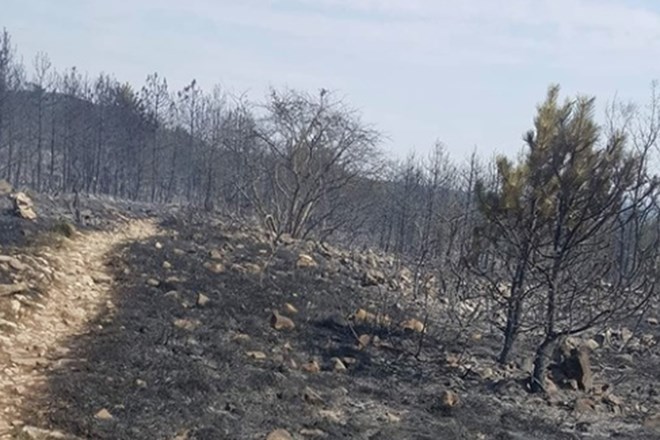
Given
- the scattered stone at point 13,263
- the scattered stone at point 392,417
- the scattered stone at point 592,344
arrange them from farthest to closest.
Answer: the scattered stone at point 592,344 < the scattered stone at point 13,263 < the scattered stone at point 392,417

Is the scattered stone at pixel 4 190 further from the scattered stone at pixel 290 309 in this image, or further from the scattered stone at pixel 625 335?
the scattered stone at pixel 625 335

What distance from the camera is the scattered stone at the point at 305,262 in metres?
16.5

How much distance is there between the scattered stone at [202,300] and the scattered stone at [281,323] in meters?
1.10

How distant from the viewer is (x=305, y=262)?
658 inches

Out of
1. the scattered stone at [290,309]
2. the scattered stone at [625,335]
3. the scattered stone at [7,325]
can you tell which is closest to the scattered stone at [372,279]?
the scattered stone at [290,309]

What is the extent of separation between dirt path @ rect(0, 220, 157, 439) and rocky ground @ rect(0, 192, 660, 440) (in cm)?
3

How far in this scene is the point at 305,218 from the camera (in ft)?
73.9

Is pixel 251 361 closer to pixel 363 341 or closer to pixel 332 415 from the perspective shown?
pixel 332 415

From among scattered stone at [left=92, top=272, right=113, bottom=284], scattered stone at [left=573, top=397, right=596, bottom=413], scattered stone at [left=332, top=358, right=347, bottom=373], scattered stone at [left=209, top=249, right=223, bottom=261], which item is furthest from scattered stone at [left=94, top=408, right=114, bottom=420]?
scattered stone at [left=209, top=249, right=223, bottom=261]

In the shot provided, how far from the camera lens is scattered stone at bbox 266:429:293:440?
6.44m

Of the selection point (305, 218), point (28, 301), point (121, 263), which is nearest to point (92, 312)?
point (28, 301)

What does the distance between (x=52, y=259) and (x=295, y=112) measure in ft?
40.3

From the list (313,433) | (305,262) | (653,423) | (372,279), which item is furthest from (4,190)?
(653,423)

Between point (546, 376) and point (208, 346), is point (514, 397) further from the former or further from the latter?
point (208, 346)
